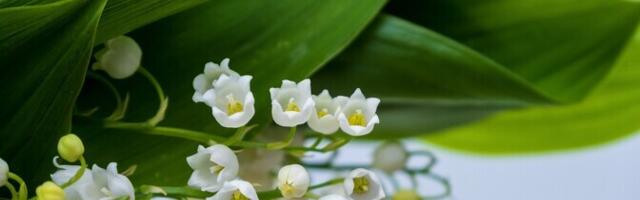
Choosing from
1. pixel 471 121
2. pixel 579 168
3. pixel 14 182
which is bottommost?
pixel 14 182

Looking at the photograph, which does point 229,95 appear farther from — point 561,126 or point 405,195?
point 561,126

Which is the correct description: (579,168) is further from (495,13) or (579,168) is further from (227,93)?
(227,93)

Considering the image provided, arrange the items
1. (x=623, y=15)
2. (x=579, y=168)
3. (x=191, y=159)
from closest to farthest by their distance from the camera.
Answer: (x=191, y=159) < (x=623, y=15) < (x=579, y=168)

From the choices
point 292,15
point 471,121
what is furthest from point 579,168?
point 292,15

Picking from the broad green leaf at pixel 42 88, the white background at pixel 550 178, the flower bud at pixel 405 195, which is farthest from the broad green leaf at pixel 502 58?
the white background at pixel 550 178

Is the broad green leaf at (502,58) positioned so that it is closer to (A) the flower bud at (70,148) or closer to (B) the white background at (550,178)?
(A) the flower bud at (70,148)

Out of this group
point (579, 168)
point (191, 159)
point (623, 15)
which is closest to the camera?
point (191, 159)

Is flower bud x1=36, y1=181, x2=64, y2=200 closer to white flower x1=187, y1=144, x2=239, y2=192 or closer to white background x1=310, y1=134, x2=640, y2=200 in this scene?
white flower x1=187, y1=144, x2=239, y2=192
